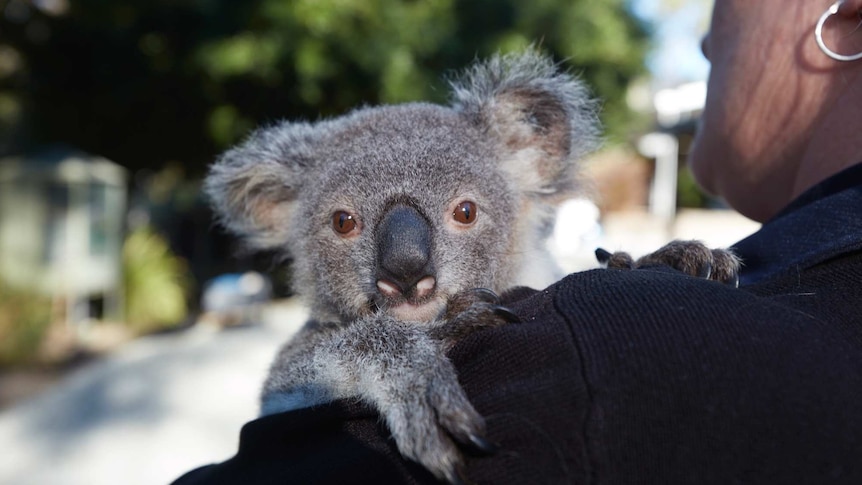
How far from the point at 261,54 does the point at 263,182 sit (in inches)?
200

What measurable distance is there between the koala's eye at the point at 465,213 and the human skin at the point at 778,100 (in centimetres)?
61

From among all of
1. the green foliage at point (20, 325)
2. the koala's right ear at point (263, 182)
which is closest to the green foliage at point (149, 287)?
the green foliage at point (20, 325)

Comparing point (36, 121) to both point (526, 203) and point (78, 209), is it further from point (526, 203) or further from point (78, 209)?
point (526, 203)

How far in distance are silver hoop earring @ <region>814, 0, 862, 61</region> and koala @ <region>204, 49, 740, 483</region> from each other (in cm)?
56

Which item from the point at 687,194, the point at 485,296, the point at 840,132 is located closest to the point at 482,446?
the point at 485,296

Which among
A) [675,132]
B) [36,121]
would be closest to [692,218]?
[675,132]

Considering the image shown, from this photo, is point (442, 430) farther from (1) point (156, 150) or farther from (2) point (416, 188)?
(1) point (156, 150)

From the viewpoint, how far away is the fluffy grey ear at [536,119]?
6.26 ft

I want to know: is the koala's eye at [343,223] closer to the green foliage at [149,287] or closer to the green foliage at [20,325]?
the green foliage at [20,325]

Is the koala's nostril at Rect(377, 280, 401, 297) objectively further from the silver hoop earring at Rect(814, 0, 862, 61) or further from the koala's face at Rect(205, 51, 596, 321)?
the silver hoop earring at Rect(814, 0, 862, 61)

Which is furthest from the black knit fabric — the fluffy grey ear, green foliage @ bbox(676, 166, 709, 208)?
green foliage @ bbox(676, 166, 709, 208)

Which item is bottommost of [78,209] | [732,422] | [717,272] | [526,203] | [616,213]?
[732,422]

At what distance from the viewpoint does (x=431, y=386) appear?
106cm

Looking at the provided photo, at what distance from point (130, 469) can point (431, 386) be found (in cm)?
394
